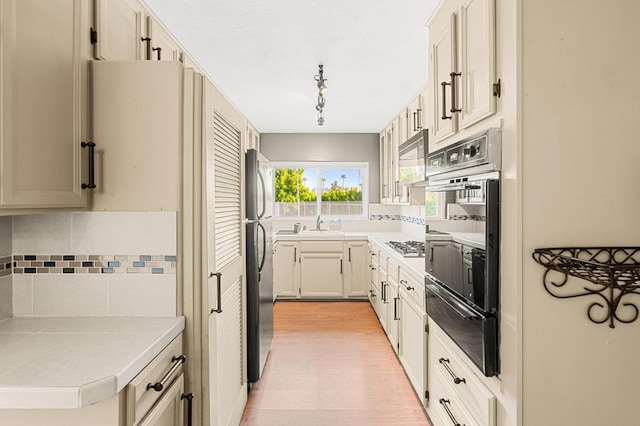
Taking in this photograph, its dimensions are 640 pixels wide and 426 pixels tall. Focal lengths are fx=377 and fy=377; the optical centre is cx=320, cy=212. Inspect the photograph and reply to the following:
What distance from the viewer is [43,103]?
123 centimetres

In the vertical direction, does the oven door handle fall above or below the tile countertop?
above

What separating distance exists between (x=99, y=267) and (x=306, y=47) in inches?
75.1

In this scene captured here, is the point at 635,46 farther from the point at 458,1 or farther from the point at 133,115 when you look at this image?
the point at 133,115

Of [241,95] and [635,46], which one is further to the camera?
[241,95]

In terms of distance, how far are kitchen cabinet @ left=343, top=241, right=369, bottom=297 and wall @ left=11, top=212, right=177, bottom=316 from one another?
138 inches

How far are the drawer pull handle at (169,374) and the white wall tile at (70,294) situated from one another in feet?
1.19

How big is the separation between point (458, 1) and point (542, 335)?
1.41 m

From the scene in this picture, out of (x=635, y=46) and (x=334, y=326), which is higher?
(x=635, y=46)

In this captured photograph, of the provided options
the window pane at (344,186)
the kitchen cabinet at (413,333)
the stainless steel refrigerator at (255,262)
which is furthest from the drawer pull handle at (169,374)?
the window pane at (344,186)

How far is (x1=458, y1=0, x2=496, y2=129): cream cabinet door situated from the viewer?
134cm

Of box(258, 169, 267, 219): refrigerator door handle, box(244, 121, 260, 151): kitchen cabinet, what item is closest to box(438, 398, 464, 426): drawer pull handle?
box(258, 169, 267, 219): refrigerator door handle

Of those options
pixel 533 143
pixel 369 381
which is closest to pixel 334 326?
pixel 369 381

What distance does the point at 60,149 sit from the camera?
1.31 meters

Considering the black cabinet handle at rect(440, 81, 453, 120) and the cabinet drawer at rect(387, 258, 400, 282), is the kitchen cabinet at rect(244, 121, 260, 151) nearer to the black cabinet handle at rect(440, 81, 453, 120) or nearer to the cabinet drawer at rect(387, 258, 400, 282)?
the cabinet drawer at rect(387, 258, 400, 282)
